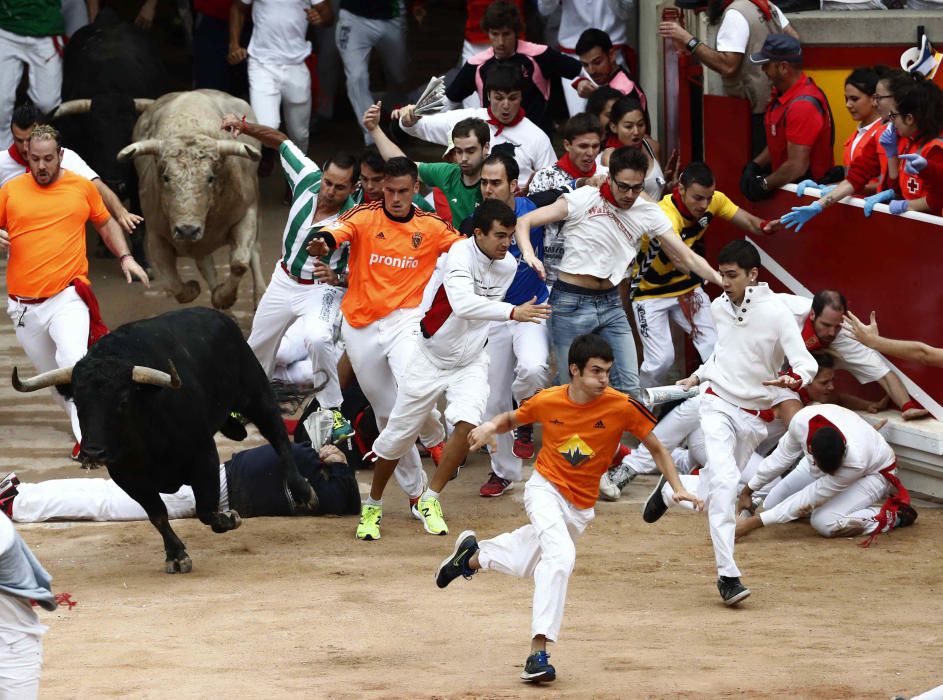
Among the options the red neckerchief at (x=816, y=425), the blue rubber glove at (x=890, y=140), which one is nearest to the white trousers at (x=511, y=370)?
the red neckerchief at (x=816, y=425)

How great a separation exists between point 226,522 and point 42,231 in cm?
287

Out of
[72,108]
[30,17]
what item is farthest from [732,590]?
[30,17]

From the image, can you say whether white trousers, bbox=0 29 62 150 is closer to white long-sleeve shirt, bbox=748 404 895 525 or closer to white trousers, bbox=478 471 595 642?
white long-sleeve shirt, bbox=748 404 895 525

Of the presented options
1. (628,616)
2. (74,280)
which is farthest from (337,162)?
(628,616)

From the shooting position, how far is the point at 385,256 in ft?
31.5

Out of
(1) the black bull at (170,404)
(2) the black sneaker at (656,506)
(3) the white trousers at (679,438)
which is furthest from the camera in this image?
(3) the white trousers at (679,438)

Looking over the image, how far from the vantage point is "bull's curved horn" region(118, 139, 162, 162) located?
12883 mm

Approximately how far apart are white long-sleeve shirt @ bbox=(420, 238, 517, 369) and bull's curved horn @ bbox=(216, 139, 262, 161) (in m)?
4.16

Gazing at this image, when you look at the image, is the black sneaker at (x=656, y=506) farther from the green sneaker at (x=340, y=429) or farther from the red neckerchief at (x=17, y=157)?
the red neckerchief at (x=17, y=157)

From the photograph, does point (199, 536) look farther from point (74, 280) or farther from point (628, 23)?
point (628, 23)

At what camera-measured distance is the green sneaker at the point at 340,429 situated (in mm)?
10328

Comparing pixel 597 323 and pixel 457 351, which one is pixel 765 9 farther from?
pixel 457 351

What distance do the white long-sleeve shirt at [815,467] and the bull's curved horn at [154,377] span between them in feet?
11.1

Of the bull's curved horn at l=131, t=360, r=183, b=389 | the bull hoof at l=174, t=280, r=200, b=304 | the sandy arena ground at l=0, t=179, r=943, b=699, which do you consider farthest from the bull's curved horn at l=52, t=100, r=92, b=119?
the bull's curved horn at l=131, t=360, r=183, b=389
